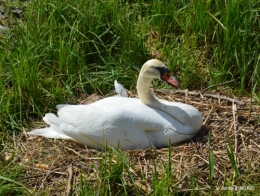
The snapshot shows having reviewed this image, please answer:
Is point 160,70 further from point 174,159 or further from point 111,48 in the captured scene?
point 111,48

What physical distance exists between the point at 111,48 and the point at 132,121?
1.55m

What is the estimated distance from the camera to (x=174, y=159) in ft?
15.9

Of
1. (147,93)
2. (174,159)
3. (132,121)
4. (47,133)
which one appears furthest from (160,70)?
(47,133)

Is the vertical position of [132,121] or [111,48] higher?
[111,48]

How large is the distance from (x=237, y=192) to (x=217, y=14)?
8.07 ft

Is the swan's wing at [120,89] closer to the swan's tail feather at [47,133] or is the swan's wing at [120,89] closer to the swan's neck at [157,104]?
the swan's neck at [157,104]

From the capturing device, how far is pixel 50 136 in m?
5.17

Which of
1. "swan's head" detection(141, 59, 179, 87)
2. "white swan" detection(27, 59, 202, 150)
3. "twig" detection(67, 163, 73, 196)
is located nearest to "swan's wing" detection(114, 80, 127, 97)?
"white swan" detection(27, 59, 202, 150)

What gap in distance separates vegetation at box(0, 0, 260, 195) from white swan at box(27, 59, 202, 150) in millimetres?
572

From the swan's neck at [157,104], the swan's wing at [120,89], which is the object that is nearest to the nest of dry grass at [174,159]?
the swan's neck at [157,104]

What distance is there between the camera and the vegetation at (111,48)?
5.66 m

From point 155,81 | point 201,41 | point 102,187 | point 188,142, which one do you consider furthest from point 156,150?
point 201,41

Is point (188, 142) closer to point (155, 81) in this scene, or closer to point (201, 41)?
point (155, 81)

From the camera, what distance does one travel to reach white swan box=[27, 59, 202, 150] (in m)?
4.89
